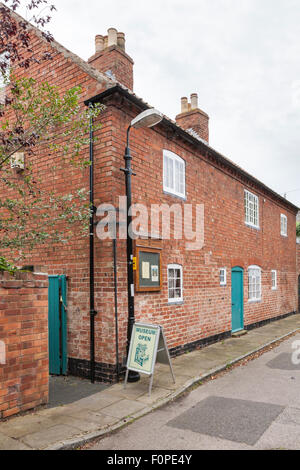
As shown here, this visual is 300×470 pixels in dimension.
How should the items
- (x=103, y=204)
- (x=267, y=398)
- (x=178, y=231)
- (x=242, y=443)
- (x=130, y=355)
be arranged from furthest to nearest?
(x=178, y=231) → (x=103, y=204) → (x=130, y=355) → (x=267, y=398) → (x=242, y=443)

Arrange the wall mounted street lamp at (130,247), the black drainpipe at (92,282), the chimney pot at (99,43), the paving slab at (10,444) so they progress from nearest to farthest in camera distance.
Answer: the paving slab at (10,444) < the wall mounted street lamp at (130,247) < the black drainpipe at (92,282) < the chimney pot at (99,43)

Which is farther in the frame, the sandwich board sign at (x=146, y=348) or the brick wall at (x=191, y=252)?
the brick wall at (x=191, y=252)

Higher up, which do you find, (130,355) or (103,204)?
(103,204)

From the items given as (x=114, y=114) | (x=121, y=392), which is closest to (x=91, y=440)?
(x=121, y=392)

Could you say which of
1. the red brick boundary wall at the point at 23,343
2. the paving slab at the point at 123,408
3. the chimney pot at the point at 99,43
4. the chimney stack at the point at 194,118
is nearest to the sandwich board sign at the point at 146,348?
the paving slab at the point at 123,408

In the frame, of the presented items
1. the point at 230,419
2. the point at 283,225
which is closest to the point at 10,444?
the point at 230,419

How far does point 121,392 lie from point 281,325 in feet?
33.4

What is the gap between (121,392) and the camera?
5.96m

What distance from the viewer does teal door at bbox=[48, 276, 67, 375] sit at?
714 cm

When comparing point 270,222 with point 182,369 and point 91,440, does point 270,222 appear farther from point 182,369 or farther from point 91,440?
point 91,440

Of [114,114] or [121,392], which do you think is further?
[114,114]

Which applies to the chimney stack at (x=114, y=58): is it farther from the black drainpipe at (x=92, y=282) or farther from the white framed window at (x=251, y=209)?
the white framed window at (x=251, y=209)

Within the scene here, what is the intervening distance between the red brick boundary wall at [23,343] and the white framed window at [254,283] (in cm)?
950

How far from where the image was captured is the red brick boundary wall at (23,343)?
15.6 ft
